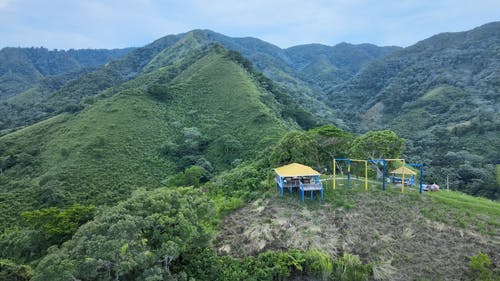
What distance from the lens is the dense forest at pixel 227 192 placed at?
1490 centimetres

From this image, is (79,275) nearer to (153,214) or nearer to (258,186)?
(153,214)

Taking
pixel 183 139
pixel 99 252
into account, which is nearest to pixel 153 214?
pixel 99 252

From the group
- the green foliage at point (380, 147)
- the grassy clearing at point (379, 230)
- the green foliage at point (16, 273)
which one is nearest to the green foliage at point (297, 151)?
the green foliage at point (380, 147)

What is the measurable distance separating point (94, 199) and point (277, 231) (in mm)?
22500

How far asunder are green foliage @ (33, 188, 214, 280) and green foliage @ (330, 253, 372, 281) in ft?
21.7

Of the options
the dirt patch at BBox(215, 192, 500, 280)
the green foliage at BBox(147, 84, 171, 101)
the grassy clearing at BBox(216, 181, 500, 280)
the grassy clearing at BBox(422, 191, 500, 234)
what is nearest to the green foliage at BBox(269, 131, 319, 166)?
the grassy clearing at BBox(216, 181, 500, 280)

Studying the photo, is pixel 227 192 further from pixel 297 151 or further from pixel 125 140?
pixel 125 140

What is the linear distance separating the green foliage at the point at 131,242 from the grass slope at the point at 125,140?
20.0 meters

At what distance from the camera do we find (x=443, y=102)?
287ft

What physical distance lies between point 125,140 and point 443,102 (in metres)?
82.3

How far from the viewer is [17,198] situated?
3281 centimetres

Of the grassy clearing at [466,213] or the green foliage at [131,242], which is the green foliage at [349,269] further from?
the green foliage at [131,242]

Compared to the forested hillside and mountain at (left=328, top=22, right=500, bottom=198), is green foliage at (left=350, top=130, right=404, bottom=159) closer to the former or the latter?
mountain at (left=328, top=22, right=500, bottom=198)

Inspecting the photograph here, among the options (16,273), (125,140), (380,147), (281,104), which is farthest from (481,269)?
(281,104)
